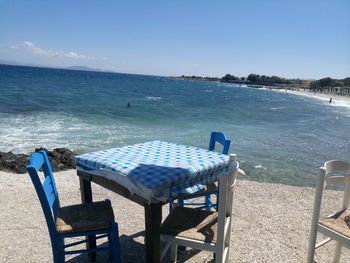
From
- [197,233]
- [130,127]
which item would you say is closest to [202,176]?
[197,233]

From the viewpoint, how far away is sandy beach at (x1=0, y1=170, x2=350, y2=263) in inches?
133

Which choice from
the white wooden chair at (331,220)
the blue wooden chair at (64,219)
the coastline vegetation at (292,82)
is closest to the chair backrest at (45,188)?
the blue wooden chair at (64,219)

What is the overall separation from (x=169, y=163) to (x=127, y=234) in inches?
67.7

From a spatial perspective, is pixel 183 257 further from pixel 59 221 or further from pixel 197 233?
pixel 59 221

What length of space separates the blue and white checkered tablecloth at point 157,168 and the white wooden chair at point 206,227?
233 millimetres

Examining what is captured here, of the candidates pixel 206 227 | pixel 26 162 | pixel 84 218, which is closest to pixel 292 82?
pixel 26 162

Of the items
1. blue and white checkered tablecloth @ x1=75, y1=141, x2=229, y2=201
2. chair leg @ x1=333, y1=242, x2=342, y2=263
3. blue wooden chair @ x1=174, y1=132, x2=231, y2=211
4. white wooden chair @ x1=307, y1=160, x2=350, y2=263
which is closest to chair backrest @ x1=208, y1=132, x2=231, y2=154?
blue wooden chair @ x1=174, y1=132, x2=231, y2=211

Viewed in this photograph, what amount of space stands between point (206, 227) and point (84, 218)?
109cm

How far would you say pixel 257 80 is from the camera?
140000 mm

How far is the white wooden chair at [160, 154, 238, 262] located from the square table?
19 cm

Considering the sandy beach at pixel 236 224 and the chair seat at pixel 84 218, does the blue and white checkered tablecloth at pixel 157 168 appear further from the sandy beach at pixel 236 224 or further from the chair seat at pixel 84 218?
the sandy beach at pixel 236 224

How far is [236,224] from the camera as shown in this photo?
13.6ft

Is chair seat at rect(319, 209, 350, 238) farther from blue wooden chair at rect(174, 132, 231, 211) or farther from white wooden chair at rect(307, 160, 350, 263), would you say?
blue wooden chair at rect(174, 132, 231, 211)

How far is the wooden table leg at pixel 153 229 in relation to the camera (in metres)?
2.23
